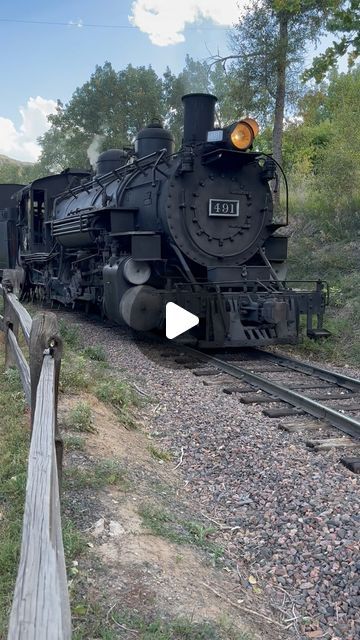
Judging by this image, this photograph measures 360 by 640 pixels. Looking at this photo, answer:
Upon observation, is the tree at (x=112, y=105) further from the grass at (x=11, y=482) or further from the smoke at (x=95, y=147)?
the grass at (x=11, y=482)

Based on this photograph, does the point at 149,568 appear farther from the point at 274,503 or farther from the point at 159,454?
the point at 159,454

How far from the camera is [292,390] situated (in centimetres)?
647

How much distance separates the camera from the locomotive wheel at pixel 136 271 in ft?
27.2

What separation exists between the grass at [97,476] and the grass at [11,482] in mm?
281

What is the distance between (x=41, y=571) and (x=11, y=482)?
2.29m

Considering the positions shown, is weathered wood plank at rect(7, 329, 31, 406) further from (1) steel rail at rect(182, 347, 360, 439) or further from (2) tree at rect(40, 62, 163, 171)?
(2) tree at rect(40, 62, 163, 171)

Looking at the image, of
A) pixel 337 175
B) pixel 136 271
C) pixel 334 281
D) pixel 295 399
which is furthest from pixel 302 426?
pixel 337 175

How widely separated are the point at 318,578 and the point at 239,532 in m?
0.60

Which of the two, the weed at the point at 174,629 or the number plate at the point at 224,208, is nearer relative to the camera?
the weed at the point at 174,629

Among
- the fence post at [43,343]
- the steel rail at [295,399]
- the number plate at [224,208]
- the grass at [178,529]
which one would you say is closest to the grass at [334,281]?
the steel rail at [295,399]

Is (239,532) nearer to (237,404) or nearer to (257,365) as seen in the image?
(237,404)

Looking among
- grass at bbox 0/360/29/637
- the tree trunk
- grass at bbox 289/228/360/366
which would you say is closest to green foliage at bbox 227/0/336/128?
the tree trunk

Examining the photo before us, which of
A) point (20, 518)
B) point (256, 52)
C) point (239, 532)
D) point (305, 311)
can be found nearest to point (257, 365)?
point (305, 311)

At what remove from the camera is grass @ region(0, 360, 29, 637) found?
2.62m
